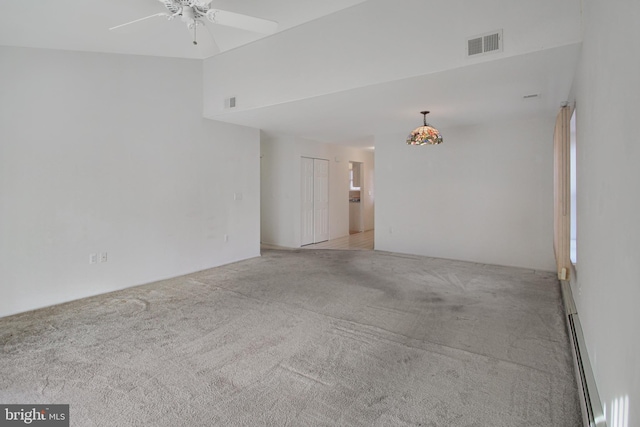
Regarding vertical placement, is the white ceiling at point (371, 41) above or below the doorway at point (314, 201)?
above

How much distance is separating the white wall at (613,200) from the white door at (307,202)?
17.9 feet

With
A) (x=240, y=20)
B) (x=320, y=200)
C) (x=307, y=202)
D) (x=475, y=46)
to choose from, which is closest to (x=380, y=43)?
(x=475, y=46)

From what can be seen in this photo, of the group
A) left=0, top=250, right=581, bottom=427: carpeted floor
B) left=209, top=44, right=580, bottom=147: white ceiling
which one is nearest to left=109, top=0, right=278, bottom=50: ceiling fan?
left=209, top=44, right=580, bottom=147: white ceiling

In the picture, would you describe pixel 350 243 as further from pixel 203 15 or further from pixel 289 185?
pixel 203 15

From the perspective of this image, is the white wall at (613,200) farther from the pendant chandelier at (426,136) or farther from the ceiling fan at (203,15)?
the pendant chandelier at (426,136)

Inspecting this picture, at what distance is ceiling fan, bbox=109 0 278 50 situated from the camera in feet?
8.32

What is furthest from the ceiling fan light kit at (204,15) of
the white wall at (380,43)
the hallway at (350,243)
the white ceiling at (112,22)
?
Answer: the hallway at (350,243)

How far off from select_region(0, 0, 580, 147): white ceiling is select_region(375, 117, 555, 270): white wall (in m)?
0.67

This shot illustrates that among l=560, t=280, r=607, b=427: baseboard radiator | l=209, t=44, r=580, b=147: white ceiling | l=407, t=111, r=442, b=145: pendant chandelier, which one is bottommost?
l=560, t=280, r=607, b=427: baseboard radiator

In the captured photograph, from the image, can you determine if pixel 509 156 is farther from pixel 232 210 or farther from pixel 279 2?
pixel 232 210

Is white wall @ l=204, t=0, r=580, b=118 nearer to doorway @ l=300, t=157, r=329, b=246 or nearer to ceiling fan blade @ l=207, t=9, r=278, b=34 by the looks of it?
ceiling fan blade @ l=207, t=9, r=278, b=34

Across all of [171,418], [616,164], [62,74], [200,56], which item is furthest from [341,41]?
[171,418]

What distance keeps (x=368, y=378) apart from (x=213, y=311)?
191 centimetres

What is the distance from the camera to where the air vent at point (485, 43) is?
9.49 ft
